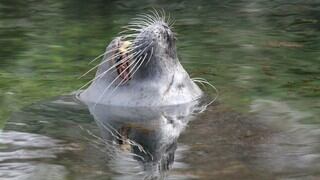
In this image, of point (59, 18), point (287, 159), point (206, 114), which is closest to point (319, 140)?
point (287, 159)

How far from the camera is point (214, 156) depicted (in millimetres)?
4500

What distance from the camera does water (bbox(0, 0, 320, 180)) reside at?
175 inches

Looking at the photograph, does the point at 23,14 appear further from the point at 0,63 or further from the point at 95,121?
the point at 95,121

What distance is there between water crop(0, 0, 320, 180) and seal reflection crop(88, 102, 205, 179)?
5cm

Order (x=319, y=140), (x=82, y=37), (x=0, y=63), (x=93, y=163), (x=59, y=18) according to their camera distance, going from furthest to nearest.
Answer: (x=59, y=18), (x=82, y=37), (x=0, y=63), (x=319, y=140), (x=93, y=163)

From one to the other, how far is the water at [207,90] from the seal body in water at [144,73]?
9.5 inches

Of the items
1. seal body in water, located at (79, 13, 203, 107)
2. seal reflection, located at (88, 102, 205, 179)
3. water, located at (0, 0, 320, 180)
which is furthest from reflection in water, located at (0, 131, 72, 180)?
seal body in water, located at (79, 13, 203, 107)

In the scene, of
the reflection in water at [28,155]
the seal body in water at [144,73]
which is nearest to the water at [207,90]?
the reflection in water at [28,155]

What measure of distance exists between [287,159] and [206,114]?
1122 millimetres

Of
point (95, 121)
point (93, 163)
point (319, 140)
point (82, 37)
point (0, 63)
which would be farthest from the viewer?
point (82, 37)

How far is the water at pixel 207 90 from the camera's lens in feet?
14.5

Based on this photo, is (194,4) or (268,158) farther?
(194,4)

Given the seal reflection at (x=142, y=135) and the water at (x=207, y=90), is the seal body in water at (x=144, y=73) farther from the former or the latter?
the water at (x=207, y=90)

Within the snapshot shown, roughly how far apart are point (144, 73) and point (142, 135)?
79 cm
